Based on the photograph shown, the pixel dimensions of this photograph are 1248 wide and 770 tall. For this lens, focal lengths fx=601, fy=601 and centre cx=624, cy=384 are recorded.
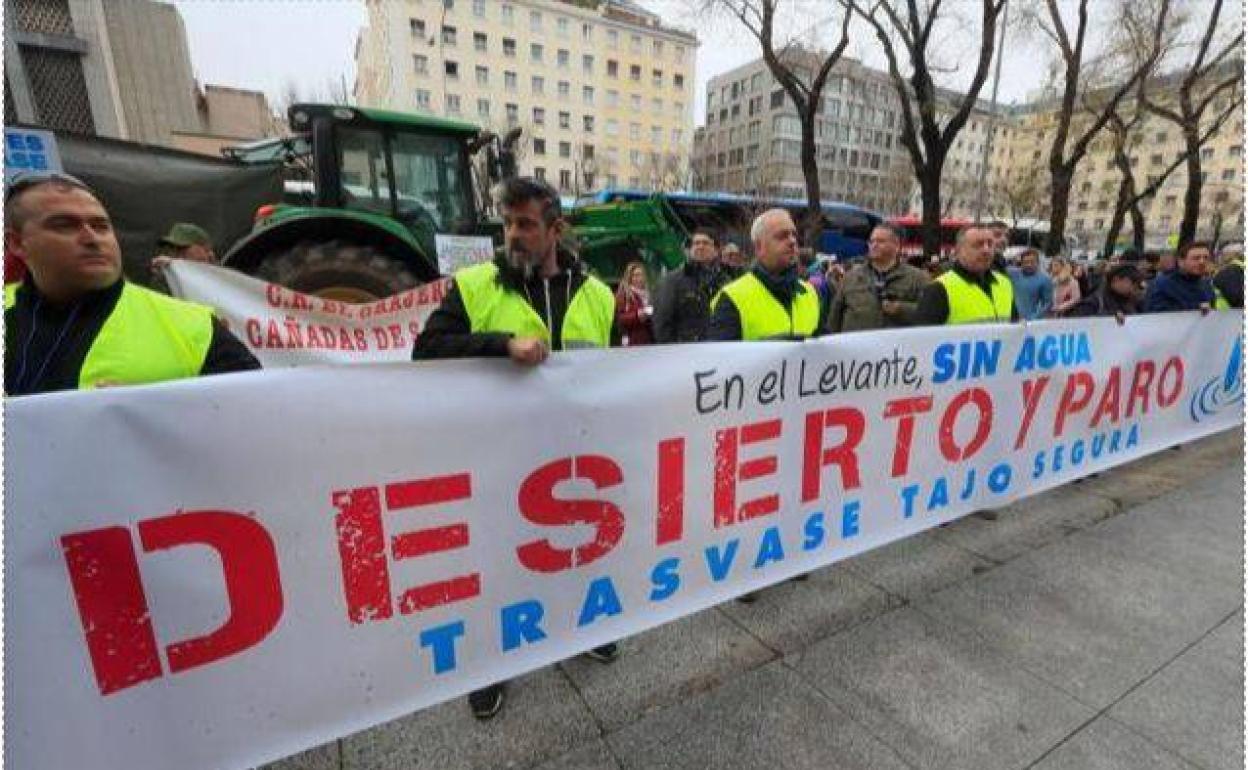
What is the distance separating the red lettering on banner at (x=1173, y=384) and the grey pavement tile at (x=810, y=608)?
8.12 feet

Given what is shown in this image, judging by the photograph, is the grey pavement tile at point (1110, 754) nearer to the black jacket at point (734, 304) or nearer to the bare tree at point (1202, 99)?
the black jacket at point (734, 304)

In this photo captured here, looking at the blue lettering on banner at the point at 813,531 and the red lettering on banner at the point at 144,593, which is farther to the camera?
the blue lettering on banner at the point at 813,531

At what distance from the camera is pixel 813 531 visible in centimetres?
232

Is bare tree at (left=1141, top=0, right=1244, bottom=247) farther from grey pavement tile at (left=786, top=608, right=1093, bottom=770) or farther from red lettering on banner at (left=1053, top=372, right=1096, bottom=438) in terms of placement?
grey pavement tile at (left=786, top=608, right=1093, bottom=770)

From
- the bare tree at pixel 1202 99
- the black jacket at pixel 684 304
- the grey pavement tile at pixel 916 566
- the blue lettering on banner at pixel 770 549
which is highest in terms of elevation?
the bare tree at pixel 1202 99

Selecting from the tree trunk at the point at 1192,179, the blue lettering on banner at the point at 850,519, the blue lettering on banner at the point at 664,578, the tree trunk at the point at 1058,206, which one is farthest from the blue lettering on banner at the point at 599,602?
the tree trunk at the point at 1192,179

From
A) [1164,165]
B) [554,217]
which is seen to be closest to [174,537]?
[554,217]

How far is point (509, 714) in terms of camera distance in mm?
2025

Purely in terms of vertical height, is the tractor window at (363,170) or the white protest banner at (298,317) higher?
the tractor window at (363,170)

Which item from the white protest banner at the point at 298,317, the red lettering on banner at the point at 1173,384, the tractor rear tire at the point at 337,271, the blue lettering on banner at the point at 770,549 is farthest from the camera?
the tractor rear tire at the point at 337,271

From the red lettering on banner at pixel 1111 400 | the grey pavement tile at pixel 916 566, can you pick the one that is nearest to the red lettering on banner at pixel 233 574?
the grey pavement tile at pixel 916 566

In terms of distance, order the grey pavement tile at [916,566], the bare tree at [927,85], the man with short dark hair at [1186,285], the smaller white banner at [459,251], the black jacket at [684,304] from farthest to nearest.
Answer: the bare tree at [927,85] → the smaller white banner at [459,251] → the black jacket at [684,304] → the man with short dark hair at [1186,285] → the grey pavement tile at [916,566]

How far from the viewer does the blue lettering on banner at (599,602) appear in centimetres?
190

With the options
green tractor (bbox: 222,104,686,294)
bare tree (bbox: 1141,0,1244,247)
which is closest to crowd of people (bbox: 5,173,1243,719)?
green tractor (bbox: 222,104,686,294)
